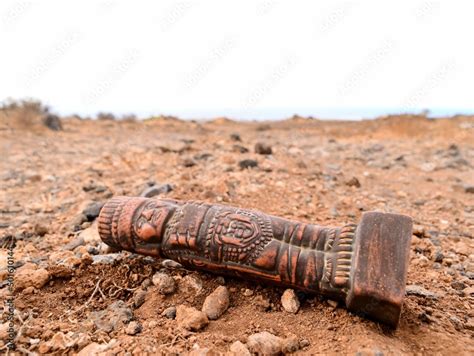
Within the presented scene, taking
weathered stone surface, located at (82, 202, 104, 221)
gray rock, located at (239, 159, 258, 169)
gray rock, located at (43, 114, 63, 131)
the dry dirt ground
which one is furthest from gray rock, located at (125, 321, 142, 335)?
gray rock, located at (43, 114, 63, 131)

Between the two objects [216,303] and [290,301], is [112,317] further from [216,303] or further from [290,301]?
[290,301]

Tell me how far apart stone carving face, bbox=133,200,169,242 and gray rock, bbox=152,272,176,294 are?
0.27 m

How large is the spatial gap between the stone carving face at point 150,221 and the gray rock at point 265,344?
101 cm

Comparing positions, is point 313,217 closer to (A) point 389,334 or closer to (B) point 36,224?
(A) point 389,334

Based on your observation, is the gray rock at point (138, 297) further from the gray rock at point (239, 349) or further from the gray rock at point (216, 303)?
the gray rock at point (239, 349)

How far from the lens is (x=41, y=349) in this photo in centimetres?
196

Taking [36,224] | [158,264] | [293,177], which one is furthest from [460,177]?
[36,224]

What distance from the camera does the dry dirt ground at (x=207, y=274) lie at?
2.08m

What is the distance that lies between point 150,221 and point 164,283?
1.46ft

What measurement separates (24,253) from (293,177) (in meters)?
3.21

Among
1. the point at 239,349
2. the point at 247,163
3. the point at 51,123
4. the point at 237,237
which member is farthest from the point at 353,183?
the point at 51,123

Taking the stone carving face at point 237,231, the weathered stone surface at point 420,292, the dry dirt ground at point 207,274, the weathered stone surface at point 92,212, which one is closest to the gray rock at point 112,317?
the dry dirt ground at point 207,274

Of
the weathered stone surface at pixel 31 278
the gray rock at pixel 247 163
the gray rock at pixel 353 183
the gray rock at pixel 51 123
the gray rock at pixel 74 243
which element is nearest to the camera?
the weathered stone surface at pixel 31 278

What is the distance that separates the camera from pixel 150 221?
2709 mm
